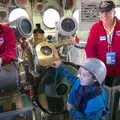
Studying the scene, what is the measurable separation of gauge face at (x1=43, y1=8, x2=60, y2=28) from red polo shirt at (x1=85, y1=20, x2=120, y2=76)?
160 cm

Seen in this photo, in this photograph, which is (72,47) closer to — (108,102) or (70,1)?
(108,102)

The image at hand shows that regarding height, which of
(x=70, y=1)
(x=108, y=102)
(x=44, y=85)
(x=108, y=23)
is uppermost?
(x=70, y=1)

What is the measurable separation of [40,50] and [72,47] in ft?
1.56

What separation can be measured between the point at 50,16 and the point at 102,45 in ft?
6.29

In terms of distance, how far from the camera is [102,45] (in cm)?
303

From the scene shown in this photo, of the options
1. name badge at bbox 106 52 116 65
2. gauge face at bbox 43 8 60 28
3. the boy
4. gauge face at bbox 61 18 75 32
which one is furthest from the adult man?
gauge face at bbox 43 8 60 28

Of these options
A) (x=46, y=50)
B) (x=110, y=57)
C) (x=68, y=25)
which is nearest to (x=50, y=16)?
(x=68, y=25)

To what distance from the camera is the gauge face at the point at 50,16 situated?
15.0 feet

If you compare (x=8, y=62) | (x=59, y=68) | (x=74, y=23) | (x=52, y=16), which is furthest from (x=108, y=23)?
(x=52, y=16)

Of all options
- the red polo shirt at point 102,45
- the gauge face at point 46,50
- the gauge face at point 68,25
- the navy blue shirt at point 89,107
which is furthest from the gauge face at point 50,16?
the navy blue shirt at point 89,107

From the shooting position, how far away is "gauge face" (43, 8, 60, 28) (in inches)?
180

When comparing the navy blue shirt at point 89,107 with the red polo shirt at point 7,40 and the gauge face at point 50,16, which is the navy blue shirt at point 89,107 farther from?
the gauge face at point 50,16

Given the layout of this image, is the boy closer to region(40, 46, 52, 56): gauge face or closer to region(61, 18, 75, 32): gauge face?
region(40, 46, 52, 56): gauge face

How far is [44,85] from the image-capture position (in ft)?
9.25
